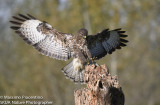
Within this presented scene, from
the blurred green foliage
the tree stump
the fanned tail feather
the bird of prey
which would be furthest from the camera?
the blurred green foliage

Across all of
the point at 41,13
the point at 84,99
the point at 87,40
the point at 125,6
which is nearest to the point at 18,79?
the point at 41,13

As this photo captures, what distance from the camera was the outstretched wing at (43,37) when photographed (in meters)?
10.9

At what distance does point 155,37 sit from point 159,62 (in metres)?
1.92

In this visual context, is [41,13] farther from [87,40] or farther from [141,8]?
[87,40]

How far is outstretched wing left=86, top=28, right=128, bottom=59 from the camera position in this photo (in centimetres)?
1097

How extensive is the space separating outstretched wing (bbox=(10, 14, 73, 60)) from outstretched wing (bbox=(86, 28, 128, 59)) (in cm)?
55

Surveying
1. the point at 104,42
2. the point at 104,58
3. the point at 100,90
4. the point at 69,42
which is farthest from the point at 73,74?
the point at 104,58

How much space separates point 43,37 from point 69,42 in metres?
0.72

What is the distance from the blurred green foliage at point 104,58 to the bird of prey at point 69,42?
24.4 feet

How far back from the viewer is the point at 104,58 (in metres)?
24.5

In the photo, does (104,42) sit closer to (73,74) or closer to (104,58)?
(73,74)

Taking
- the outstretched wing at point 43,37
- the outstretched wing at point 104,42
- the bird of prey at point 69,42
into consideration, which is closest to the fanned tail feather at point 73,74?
the bird of prey at point 69,42

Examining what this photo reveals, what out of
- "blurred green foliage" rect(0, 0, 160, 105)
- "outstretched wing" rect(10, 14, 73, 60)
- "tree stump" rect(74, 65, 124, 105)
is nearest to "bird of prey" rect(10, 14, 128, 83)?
"outstretched wing" rect(10, 14, 73, 60)

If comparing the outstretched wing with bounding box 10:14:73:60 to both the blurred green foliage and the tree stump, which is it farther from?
the blurred green foliage
